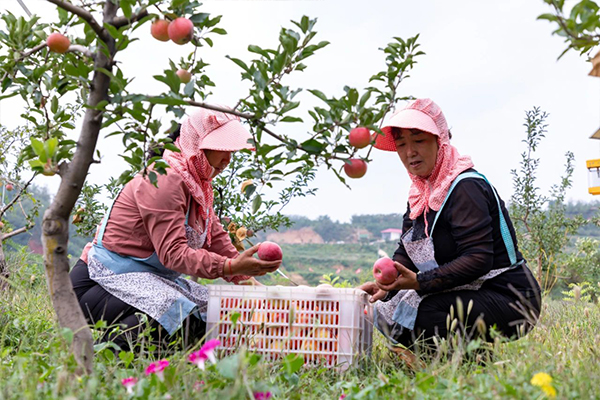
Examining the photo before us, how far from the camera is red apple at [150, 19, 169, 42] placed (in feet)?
6.49

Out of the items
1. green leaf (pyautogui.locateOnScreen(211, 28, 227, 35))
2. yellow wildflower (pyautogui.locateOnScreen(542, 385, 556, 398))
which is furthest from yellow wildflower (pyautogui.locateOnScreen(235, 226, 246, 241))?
yellow wildflower (pyautogui.locateOnScreen(542, 385, 556, 398))

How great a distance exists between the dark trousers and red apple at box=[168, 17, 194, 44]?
1.27 meters

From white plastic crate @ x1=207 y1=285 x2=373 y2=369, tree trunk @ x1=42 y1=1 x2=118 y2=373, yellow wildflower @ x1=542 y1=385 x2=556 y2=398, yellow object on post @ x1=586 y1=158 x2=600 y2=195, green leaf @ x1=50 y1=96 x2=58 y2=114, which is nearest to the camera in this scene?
yellow wildflower @ x1=542 y1=385 x2=556 y2=398

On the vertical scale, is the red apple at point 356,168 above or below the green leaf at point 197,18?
below

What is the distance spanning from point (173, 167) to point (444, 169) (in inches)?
51.5

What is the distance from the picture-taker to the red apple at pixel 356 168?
2119 millimetres

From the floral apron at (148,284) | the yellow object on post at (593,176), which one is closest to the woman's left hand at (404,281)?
the floral apron at (148,284)

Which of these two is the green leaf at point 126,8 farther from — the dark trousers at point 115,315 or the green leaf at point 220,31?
the dark trousers at point 115,315

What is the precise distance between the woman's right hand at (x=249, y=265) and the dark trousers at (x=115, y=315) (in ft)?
1.01

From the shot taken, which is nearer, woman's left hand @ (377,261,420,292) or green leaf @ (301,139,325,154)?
green leaf @ (301,139,325,154)

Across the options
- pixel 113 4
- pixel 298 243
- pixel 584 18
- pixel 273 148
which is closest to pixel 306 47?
pixel 273 148

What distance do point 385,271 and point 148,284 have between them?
1087 millimetres

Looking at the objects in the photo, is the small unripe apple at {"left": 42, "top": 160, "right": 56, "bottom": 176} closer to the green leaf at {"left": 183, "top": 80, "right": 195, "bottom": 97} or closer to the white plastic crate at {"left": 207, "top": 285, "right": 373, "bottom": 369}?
the green leaf at {"left": 183, "top": 80, "right": 195, "bottom": 97}

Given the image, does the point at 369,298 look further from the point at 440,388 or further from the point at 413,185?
the point at 440,388
